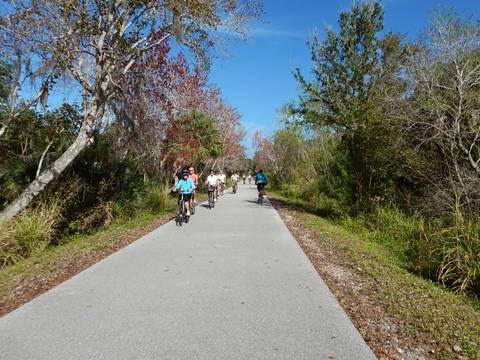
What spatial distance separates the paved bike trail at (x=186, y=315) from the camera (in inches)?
129

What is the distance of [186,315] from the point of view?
4.03 meters

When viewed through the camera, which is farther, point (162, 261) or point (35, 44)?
point (35, 44)

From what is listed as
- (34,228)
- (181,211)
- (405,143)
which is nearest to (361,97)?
(405,143)

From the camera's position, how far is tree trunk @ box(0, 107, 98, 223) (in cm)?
833

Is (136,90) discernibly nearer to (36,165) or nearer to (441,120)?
(36,165)

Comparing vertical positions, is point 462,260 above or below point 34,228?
below

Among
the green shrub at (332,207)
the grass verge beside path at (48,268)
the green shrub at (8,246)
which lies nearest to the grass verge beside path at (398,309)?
the grass verge beside path at (48,268)

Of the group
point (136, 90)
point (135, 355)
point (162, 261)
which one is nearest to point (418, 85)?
point (162, 261)

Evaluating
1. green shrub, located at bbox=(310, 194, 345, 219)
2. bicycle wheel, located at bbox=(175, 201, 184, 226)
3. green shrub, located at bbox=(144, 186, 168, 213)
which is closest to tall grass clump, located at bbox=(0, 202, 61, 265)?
bicycle wheel, located at bbox=(175, 201, 184, 226)

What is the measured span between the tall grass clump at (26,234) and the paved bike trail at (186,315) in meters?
2.73

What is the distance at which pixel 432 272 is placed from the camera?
22.0 feet

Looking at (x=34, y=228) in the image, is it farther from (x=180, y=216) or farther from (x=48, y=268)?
(x=180, y=216)

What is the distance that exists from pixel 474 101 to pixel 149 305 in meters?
9.83

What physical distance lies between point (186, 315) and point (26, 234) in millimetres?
6118
